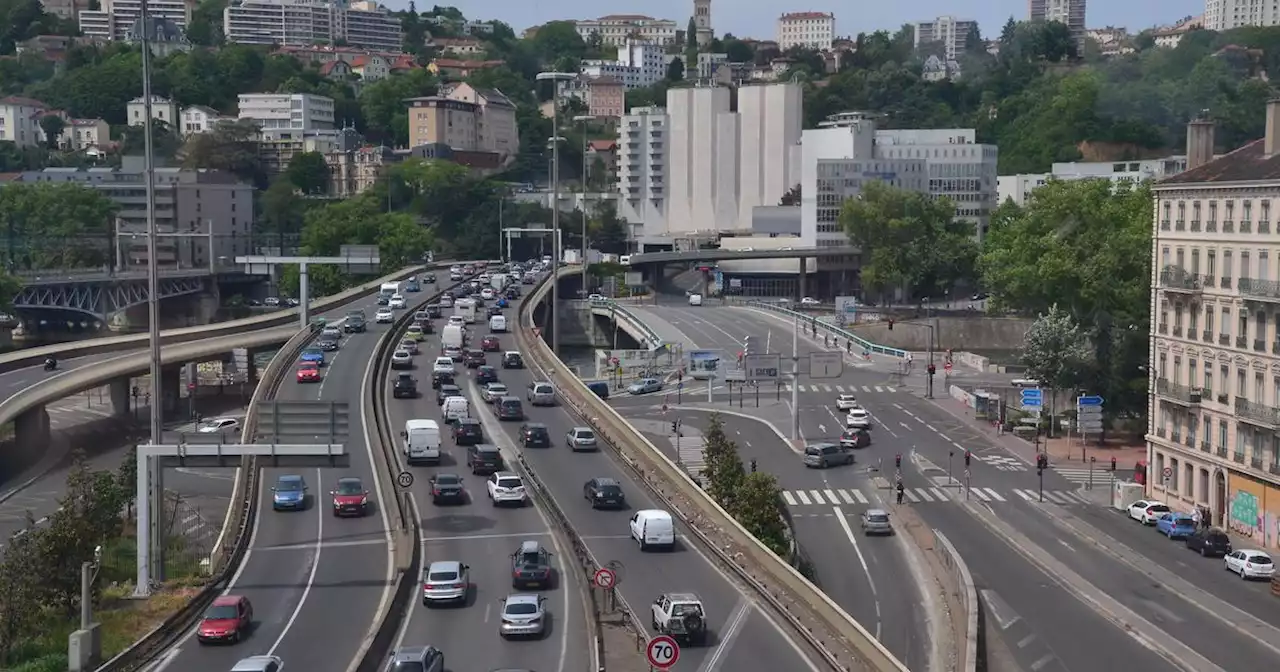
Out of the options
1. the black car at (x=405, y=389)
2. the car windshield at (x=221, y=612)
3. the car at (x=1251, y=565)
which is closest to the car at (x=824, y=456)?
the black car at (x=405, y=389)

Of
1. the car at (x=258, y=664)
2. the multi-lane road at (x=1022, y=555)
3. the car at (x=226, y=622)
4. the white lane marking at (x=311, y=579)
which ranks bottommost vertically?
the multi-lane road at (x=1022, y=555)

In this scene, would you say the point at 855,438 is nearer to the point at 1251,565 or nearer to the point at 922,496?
the point at 922,496

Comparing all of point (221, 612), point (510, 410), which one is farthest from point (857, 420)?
point (221, 612)

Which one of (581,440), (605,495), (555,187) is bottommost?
(605,495)

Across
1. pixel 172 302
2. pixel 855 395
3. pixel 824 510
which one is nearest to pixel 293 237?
pixel 172 302

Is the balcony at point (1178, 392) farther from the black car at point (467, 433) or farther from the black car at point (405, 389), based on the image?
the black car at point (405, 389)

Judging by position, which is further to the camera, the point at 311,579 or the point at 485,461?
the point at 485,461
